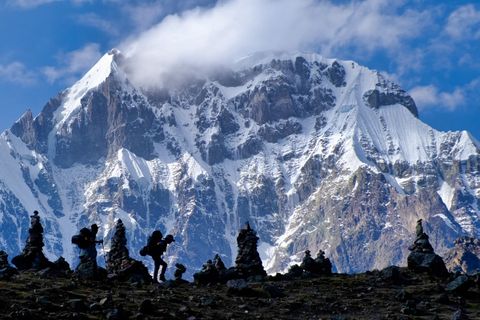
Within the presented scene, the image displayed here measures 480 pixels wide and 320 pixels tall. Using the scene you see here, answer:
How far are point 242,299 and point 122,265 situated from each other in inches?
595

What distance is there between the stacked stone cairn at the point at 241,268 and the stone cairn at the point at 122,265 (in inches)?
135

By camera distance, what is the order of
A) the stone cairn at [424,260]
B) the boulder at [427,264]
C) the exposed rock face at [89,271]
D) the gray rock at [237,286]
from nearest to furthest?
the gray rock at [237,286] → the exposed rock face at [89,271] → the boulder at [427,264] → the stone cairn at [424,260]

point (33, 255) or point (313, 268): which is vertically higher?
point (33, 255)

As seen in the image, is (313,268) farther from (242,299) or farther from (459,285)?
(242,299)

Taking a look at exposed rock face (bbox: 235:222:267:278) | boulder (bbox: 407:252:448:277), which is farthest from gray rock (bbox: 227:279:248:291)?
boulder (bbox: 407:252:448:277)

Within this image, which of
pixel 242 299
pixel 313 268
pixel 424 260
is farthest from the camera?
pixel 313 268

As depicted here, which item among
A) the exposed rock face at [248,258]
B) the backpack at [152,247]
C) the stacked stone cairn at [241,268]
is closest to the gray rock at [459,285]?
the stacked stone cairn at [241,268]

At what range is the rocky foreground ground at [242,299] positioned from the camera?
45.7 m

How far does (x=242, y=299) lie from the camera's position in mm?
53781

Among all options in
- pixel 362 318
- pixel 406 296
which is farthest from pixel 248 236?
pixel 362 318

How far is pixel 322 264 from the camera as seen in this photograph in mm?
74000

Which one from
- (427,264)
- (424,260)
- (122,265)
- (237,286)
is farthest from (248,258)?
(237,286)

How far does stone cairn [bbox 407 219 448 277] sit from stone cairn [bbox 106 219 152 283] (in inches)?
667

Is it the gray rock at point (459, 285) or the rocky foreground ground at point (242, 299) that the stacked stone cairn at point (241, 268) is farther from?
the gray rock at point (459, 285)
